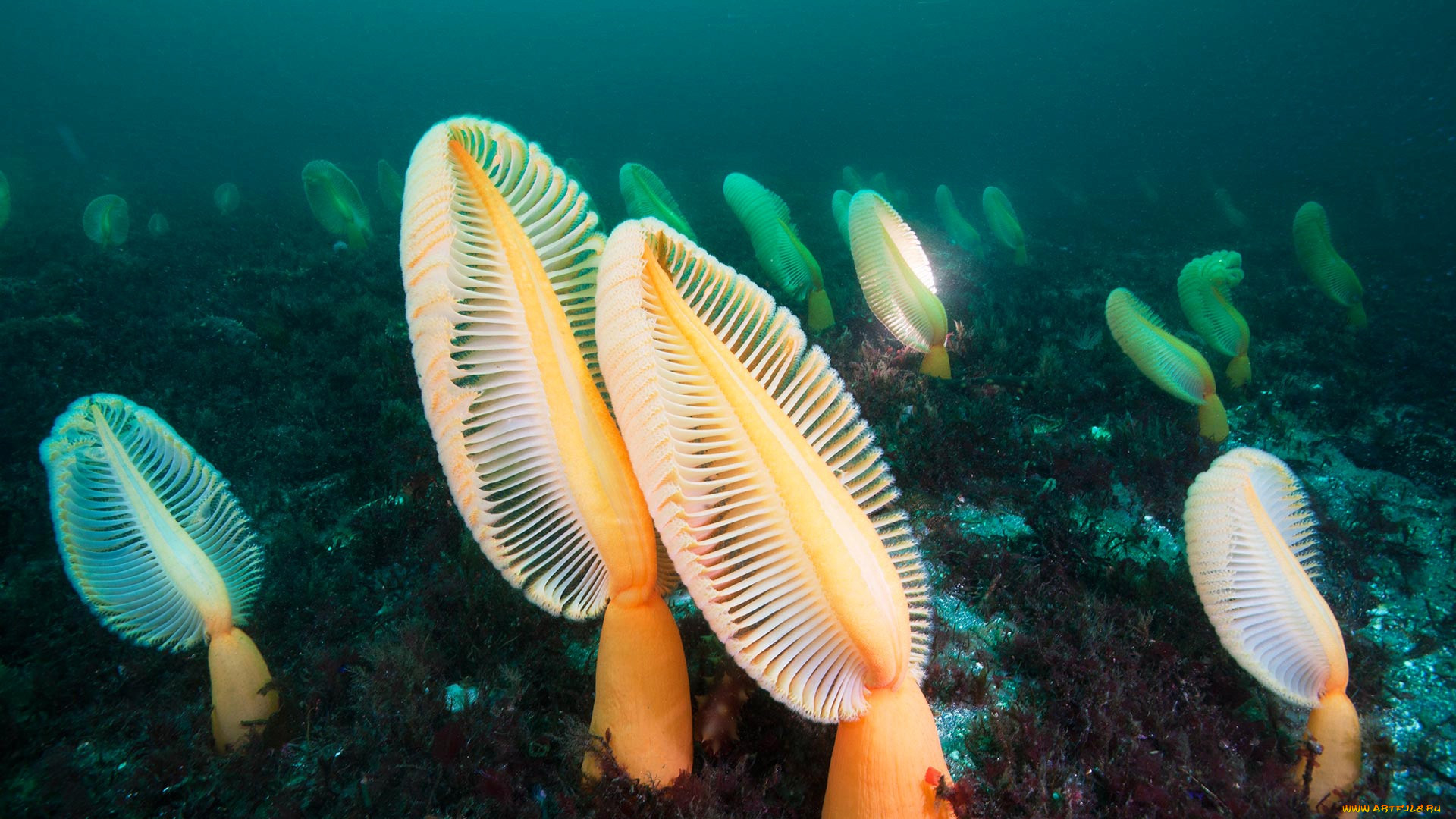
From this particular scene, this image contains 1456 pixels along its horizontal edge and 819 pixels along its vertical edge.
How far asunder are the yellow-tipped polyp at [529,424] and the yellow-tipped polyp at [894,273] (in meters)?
3.30

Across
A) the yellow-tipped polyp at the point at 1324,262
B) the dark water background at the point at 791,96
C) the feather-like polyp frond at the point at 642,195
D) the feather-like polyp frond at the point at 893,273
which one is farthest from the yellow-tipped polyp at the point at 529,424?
the dark water background at the point at 791,96

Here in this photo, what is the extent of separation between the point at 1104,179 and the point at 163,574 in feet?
130

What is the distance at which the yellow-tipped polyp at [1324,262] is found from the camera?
21.9 ft

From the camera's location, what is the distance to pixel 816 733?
2027mm

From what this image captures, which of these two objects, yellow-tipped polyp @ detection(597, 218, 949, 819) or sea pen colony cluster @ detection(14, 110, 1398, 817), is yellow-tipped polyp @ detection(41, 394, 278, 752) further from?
yellow-tipped polyp @ detection(597, 218, 949, 819)

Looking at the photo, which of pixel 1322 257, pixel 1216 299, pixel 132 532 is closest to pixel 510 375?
pixel 132 532

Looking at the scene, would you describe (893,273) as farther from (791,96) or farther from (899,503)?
(791,96)

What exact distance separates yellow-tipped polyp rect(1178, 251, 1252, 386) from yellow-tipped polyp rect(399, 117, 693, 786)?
17.3 feet

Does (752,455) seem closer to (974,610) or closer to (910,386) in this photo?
(974,610)

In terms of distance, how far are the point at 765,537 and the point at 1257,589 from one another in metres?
1.92

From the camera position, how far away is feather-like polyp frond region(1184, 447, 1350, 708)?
1949 millimetres

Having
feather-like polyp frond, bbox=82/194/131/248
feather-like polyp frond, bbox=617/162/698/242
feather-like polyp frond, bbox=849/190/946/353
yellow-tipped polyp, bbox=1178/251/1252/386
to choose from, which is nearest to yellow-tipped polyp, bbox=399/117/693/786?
feather-like polyp frond, bbox=849/190/946/353

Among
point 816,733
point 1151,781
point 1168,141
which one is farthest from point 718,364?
point 1168,141

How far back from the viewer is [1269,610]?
2023 mm
